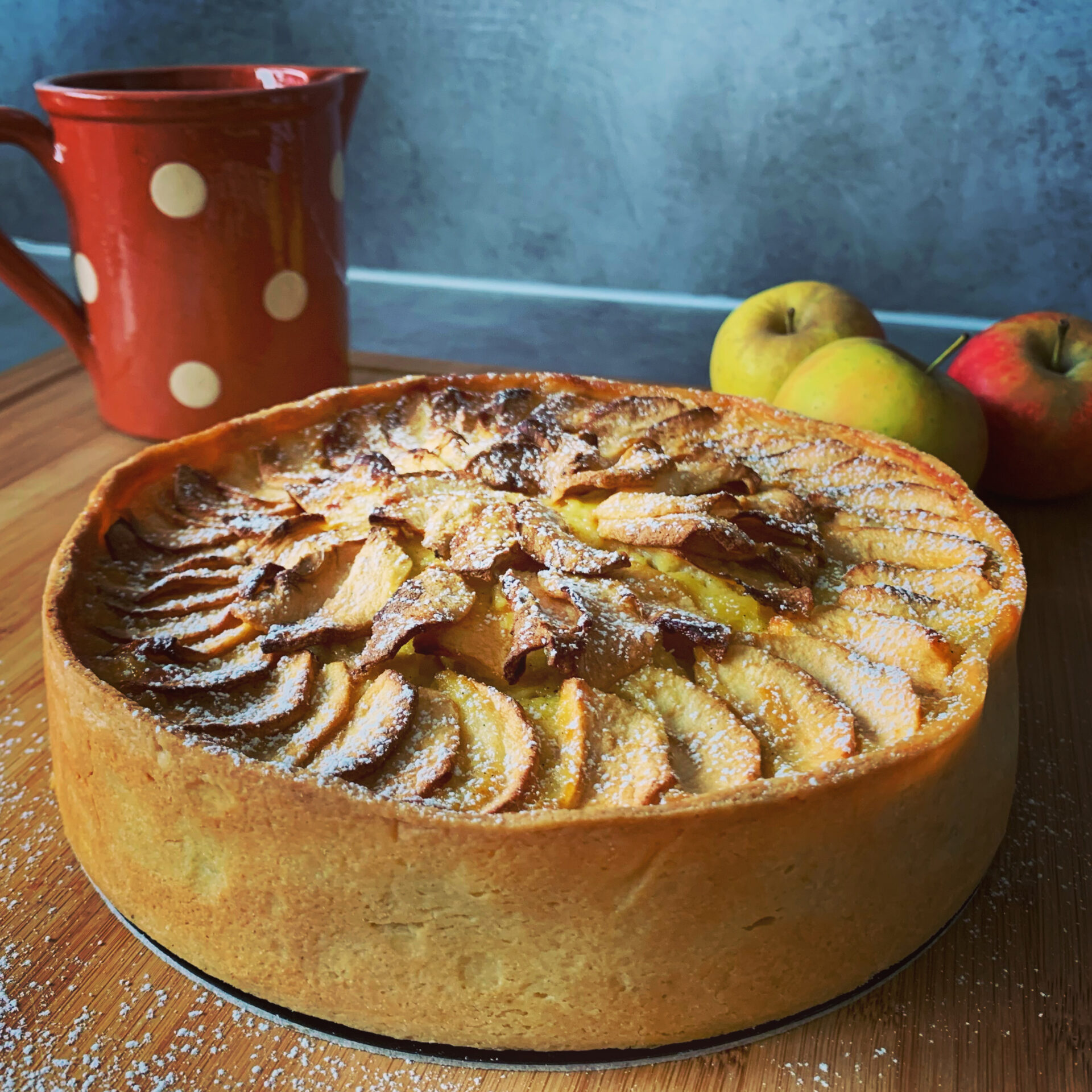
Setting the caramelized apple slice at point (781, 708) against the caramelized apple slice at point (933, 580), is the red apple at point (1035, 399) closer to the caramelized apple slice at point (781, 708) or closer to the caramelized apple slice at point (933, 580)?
the caramelized apple slice at point (933, 580)

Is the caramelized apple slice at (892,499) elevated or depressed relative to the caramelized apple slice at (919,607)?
depressed

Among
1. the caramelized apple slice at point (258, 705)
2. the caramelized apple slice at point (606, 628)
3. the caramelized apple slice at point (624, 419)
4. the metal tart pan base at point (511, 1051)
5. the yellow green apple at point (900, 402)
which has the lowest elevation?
the metal tart pan base at point (511, 1051)

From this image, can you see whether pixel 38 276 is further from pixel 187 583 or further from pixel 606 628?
pixel 606 628

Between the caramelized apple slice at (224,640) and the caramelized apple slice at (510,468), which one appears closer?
the caramelized apple slice at (224,640)

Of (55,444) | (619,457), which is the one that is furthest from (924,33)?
(55,444)

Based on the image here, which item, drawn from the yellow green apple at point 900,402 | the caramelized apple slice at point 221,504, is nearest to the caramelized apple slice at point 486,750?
the caramelized apple slice at point 221,504

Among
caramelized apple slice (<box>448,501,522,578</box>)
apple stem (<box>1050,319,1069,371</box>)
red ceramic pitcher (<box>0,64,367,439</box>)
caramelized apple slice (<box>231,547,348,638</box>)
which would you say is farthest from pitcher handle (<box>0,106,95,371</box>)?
apple stem (<box>1050,319,1069,371</box>)

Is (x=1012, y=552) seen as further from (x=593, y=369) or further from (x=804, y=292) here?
(x=593, y=369)
